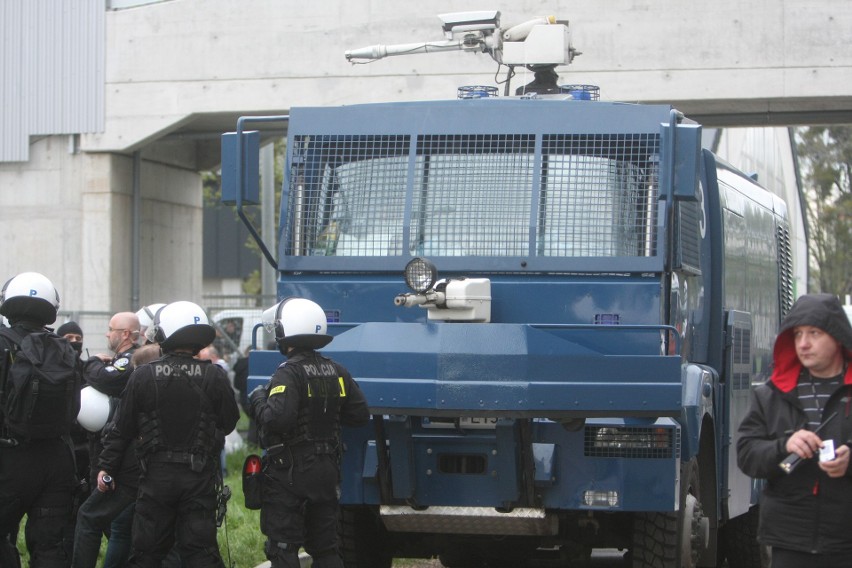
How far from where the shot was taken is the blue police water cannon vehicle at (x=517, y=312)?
7.79 meters

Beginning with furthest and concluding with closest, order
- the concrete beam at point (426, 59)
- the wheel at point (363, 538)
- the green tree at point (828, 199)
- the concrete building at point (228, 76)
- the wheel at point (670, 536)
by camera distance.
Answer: the green tree at point (828, 199), the concrete building at point (228, 76), the concrete beam at point (426, 59), the wheel at point (363, 538), the wheel at point (670, 536)

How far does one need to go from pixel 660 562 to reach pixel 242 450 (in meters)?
9.78

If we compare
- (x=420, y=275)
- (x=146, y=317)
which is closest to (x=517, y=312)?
(x=420, y=275)

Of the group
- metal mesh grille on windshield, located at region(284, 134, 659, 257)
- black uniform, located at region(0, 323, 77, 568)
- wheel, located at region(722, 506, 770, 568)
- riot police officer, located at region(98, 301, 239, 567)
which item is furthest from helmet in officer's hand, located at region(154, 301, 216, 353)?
wheel, located at region(722, 506, 770, 568)

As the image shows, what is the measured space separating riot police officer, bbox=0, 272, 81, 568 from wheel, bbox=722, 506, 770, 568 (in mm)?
5493

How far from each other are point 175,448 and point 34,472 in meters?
0.97

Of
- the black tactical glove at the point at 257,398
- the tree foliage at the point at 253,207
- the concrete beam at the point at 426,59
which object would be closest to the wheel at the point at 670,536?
the black tactical glove at the point at 257,398

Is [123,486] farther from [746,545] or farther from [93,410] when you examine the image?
[746,545]

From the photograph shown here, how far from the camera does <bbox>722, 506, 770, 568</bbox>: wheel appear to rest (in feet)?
36.9

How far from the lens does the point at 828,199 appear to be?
6294cm

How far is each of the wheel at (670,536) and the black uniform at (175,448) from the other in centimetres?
243

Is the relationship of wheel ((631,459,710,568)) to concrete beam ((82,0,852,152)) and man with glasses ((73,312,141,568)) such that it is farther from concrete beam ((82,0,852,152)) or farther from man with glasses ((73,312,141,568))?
concrete beam ((82,0,852,152))

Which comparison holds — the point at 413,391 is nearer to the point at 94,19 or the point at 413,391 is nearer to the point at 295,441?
the point at 295,441

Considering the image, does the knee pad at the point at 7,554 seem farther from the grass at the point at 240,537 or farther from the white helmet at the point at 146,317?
the white helmet at the point at 146,317
